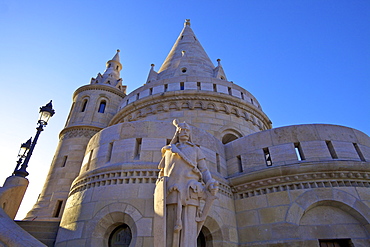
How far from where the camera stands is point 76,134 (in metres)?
15.6

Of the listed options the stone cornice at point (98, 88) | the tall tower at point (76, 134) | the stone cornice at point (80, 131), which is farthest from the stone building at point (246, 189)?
the stone cornice at point (98, 88)

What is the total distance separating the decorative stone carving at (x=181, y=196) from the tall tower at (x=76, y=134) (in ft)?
33.2

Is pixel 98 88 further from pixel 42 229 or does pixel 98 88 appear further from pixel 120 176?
pixel 120 176

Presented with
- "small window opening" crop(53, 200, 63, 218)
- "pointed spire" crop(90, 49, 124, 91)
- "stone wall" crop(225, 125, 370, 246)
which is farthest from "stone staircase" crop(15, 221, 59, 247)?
"pointed spire" crop(90, 49, 124, 91)

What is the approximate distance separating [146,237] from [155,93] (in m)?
8.09

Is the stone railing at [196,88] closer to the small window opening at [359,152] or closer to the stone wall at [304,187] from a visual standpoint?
the stone wall at [304,187]

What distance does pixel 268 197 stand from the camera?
7.66m

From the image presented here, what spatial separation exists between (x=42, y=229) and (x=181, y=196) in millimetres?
6952

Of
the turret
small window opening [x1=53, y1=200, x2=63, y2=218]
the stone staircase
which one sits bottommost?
the stone staircase

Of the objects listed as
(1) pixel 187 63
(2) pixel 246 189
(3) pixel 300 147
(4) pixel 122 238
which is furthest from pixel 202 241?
(1) pixel 187 63

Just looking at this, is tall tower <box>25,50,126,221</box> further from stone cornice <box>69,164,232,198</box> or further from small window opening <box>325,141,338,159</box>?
small window opening <box>325,141,338,159</box>

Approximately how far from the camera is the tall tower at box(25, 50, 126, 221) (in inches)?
505

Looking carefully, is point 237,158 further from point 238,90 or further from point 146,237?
point 238,90

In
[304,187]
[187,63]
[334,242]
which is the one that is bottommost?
[334,242]
